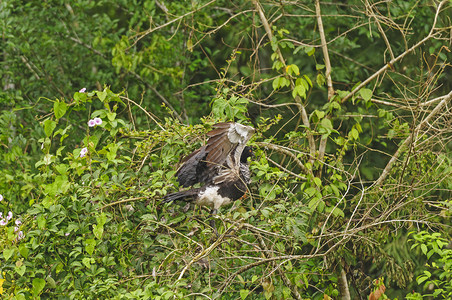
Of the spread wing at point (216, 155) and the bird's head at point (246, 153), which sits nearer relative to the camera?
the spread wing at point (216, 155)

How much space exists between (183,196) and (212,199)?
0.21 m

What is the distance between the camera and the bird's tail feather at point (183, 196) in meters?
3.64

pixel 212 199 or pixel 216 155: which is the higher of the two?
pixel 216 155

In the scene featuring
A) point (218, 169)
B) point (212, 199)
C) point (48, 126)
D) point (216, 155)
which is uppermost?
point (48, 126)

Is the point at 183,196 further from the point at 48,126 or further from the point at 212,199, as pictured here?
the point at 48,126

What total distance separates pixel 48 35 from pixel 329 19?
3.21 metres

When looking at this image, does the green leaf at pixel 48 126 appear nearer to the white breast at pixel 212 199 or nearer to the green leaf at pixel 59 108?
the green leaf at pixel 59 108

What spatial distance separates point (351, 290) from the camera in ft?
19.2

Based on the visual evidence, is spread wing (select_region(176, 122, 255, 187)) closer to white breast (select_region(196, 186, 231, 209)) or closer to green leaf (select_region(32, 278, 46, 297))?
white breast (select_region(196, 186, 231, 209))

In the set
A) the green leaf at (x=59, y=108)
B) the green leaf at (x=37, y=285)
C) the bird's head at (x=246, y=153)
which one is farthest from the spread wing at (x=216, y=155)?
the green leaf at (x=37, y=285)

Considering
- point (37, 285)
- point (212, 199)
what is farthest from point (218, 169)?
point (37, 285)

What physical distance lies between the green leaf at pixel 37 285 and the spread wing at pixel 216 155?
89 centimetres

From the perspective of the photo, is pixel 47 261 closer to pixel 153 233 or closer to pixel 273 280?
pixel 153 233

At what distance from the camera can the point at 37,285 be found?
3373 mm
